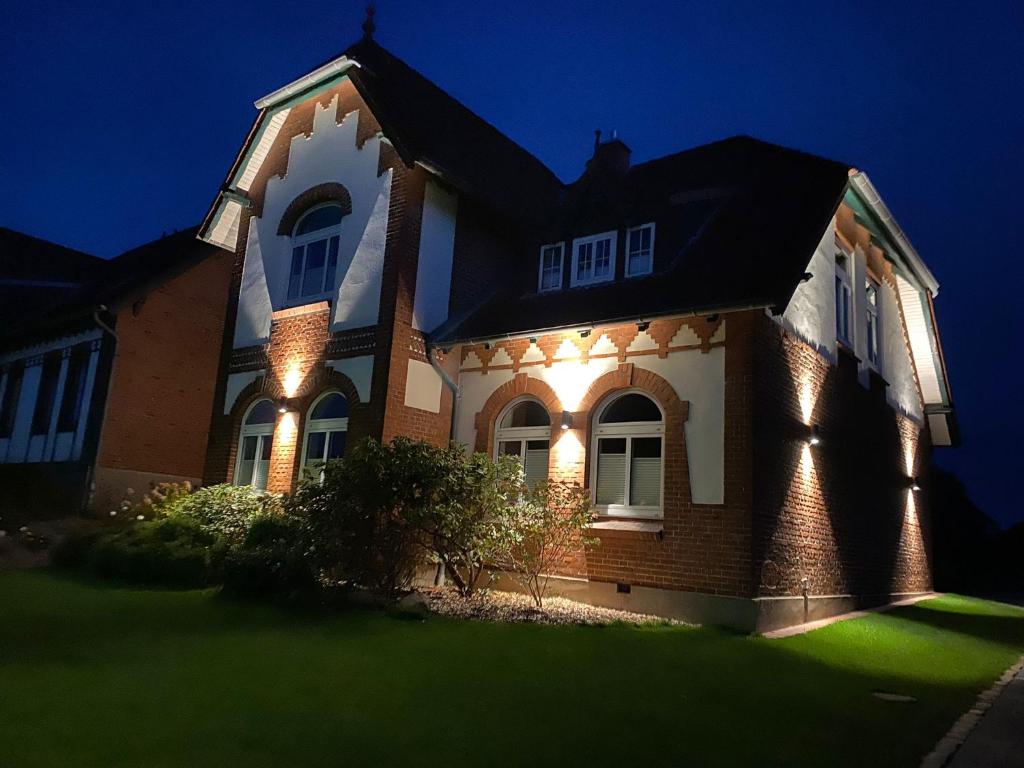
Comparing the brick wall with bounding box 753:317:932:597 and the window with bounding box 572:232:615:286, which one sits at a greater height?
the window with bounding box 572:232:615:286

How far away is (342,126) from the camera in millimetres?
14789

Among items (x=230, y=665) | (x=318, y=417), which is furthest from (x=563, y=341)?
(x=230, y=665)

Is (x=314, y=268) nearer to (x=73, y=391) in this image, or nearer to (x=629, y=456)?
(x=629, y=456)

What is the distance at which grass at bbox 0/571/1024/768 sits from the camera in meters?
4.59

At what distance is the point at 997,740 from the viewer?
5.72 metres

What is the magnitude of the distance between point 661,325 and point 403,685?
687 centimetres

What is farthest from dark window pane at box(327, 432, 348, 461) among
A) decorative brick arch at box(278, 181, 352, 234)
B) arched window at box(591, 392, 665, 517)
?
arched window at box(591, 392, 665, 517)

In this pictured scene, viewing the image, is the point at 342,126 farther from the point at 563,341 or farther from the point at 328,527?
the point at 328,527

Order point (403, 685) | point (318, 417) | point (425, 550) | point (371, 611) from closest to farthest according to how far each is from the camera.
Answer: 1. point (403, 685)
2. point (371, 611)
3. point (425, 550)
4. point (318, 417)

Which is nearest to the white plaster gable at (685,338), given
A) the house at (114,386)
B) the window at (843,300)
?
the window at (843,300)

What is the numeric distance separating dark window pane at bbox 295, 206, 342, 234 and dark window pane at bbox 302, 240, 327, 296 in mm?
378

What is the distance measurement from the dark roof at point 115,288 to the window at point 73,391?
0.80m

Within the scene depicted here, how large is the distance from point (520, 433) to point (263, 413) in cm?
558

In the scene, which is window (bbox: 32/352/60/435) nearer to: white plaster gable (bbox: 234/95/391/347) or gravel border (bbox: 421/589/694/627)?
white plaster gable (bbox: 234/95/391/347)
